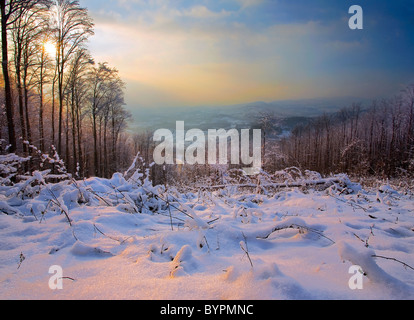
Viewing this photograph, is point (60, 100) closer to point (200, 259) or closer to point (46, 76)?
point (46, 76)

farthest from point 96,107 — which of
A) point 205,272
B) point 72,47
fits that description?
point 205,272

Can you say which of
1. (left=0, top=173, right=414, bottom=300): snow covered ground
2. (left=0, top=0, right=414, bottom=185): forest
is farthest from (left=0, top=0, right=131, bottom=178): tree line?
(left=0, top=173, right=414, bottom=300): snow covered ground

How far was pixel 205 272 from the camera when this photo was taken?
4.40ft

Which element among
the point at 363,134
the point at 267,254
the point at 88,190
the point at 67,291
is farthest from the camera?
the point at 363,134

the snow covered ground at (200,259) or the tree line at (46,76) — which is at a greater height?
the tree line at (46,76)

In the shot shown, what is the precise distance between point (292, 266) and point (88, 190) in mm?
3481

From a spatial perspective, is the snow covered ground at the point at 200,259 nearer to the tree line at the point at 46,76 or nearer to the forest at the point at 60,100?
the forest at the point at 60,100

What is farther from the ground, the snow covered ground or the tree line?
the tree line

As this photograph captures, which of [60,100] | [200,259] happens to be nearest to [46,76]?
[60,100]

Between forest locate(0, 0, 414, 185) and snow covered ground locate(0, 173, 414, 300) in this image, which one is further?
forest locate(0, 0, 414, 185)

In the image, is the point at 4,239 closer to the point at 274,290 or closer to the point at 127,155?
the point at 274,290

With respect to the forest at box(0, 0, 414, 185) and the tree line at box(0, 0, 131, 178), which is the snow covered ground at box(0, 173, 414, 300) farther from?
the tree line at box(0, 0, 131, 178)

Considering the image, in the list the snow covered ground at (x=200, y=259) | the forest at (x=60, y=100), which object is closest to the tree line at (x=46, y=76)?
the forest at (x=60, y=100)

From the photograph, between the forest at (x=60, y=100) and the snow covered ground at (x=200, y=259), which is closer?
the snow covered ground at (x=200, y=259)
